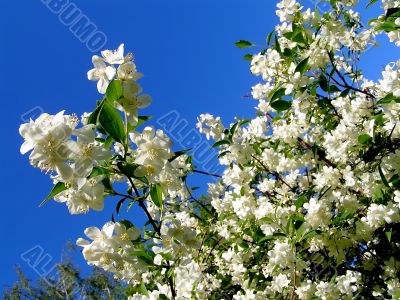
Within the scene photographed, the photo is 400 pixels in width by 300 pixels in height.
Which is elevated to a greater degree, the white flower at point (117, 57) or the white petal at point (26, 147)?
the white flower at point (117, 57)

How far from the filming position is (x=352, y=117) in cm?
275

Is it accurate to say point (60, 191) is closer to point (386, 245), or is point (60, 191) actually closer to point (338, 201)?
point (338, 201)

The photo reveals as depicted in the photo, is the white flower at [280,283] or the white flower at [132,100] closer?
the white flower at [132,100]

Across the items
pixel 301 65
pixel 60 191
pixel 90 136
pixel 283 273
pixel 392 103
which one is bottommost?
pixel 60 191

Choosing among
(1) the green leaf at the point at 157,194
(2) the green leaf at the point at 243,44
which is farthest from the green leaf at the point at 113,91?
(2) the green leaf at the point at 243,44

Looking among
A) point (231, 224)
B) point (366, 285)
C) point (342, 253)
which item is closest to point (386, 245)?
point (366, 285)

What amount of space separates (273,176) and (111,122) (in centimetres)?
236

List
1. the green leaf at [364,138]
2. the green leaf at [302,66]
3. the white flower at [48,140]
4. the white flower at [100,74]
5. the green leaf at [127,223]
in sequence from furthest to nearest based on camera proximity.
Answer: the green leaf at [302,66], the green leaf at [364,138], the green leaf at [127,223], the white flower at [100,74], the white flower at [48,140]

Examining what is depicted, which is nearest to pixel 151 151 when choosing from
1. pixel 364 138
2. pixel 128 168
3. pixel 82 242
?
pixel 128 168

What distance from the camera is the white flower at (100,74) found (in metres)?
1.54

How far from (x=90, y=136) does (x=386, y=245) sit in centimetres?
216

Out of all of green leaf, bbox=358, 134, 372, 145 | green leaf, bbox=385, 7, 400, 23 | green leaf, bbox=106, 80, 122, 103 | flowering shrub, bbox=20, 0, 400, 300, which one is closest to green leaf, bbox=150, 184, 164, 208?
flowering shrub, bbox=20, 0, 400, 300

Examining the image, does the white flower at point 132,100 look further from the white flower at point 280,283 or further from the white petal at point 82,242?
the white flower at point 280,283

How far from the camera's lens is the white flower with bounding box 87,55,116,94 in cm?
154
